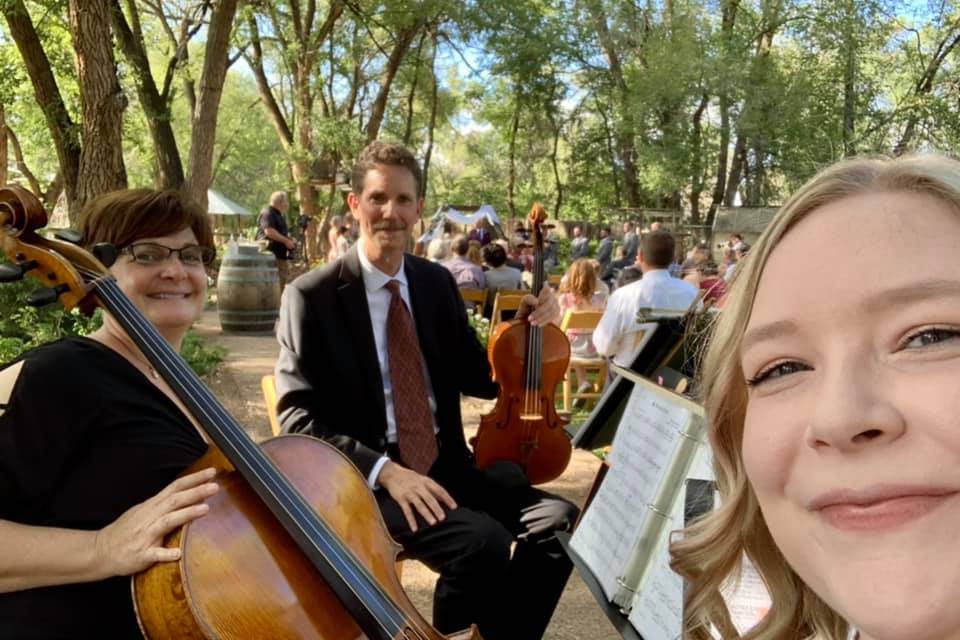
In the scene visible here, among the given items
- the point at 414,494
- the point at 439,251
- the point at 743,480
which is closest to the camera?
the point at 743,480

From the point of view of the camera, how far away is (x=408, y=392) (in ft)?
9.68

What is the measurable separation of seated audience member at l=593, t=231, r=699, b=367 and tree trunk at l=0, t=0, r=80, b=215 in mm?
5427

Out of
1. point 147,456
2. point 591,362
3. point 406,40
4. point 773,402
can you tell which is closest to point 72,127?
point 591,362

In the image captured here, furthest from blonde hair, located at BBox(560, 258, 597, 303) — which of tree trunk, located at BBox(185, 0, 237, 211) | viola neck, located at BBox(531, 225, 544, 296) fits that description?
tree trunk, located at BBox(185, 0, 237, 211)

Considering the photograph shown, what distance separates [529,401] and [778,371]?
295cm

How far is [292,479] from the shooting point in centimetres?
194

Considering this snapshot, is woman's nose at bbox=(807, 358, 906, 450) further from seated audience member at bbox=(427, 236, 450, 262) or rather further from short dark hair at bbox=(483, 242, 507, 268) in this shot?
seated audience member at bbox=(427, 236, 450, 262)

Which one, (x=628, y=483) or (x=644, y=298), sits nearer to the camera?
(x=628, y=483)

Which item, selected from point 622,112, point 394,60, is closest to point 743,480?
point 394,60

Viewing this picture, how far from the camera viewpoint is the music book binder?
168 cm

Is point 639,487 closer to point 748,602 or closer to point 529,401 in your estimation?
point 748,602

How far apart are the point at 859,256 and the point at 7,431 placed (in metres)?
1.75

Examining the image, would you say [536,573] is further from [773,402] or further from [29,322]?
[29,322]

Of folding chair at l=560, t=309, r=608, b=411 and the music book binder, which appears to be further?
folding chair at l=560, t=309, r=608, b=411
